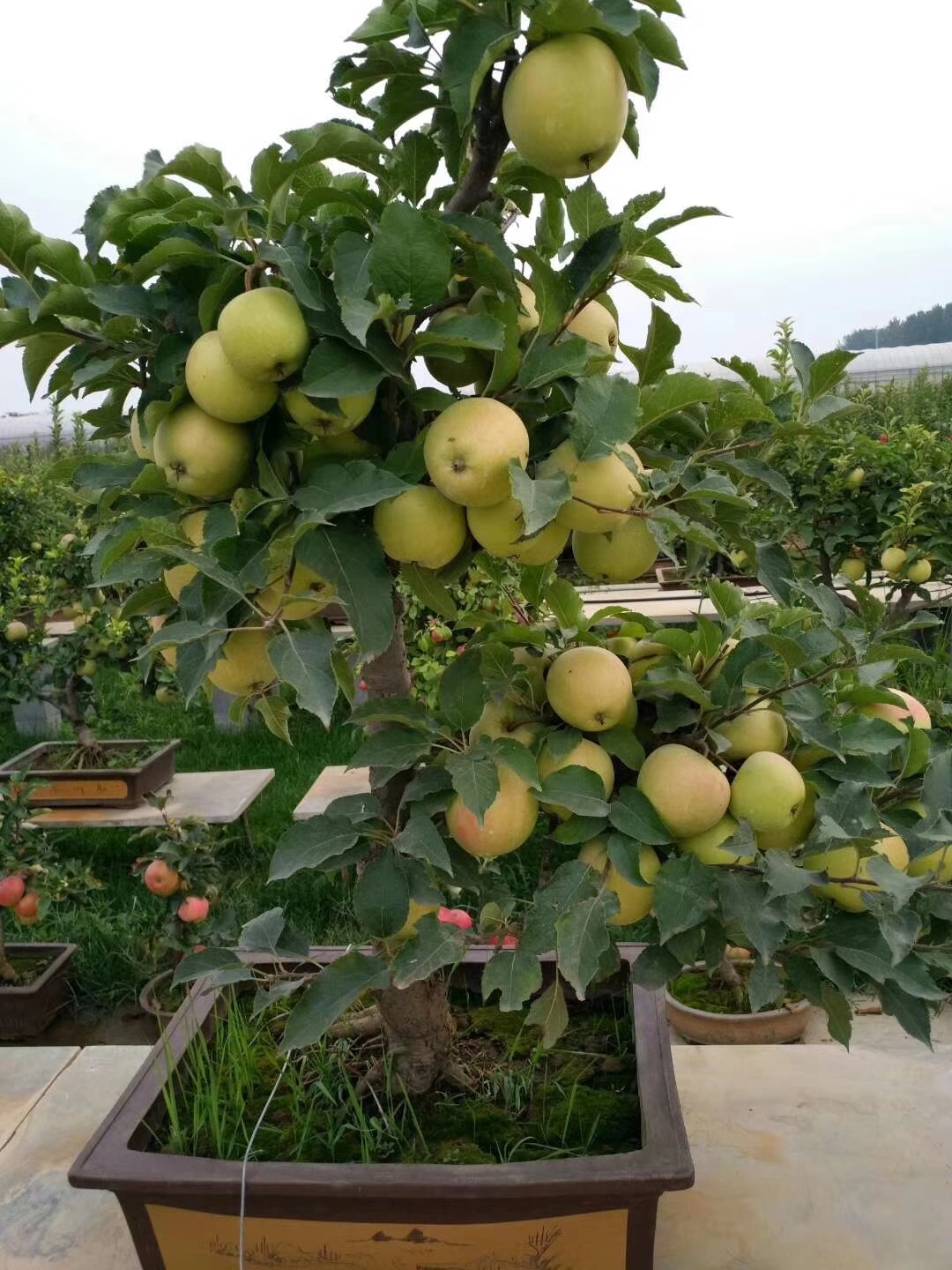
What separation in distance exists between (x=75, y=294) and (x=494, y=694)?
0.43 m

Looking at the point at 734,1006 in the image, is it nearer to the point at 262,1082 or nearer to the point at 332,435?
the point at 262,1082

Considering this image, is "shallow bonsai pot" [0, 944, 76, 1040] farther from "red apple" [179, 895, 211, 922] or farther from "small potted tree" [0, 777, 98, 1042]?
"red apple" [179, 895, 211, 922]

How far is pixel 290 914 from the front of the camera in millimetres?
2439

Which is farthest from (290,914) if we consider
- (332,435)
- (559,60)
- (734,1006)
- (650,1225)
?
(559,60)

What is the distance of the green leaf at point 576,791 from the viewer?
75 centimetres

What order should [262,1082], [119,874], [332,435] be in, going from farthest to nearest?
[119,874]
[262,1082]
[332,435]

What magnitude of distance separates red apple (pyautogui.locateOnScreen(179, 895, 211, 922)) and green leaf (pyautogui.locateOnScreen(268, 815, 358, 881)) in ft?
4.55

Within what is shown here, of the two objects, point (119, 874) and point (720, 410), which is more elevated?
point (720, 410)

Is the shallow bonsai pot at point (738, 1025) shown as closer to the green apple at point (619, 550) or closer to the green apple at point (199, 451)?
the green apple at point (619, 550)

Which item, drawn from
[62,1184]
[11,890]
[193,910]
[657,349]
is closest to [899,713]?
[657,349]

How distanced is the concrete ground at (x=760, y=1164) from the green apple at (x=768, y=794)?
0.40 metres

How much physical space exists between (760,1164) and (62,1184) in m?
0.76

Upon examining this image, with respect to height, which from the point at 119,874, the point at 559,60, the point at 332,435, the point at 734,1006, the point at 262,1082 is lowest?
the point at 119,874

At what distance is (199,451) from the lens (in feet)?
2.24
